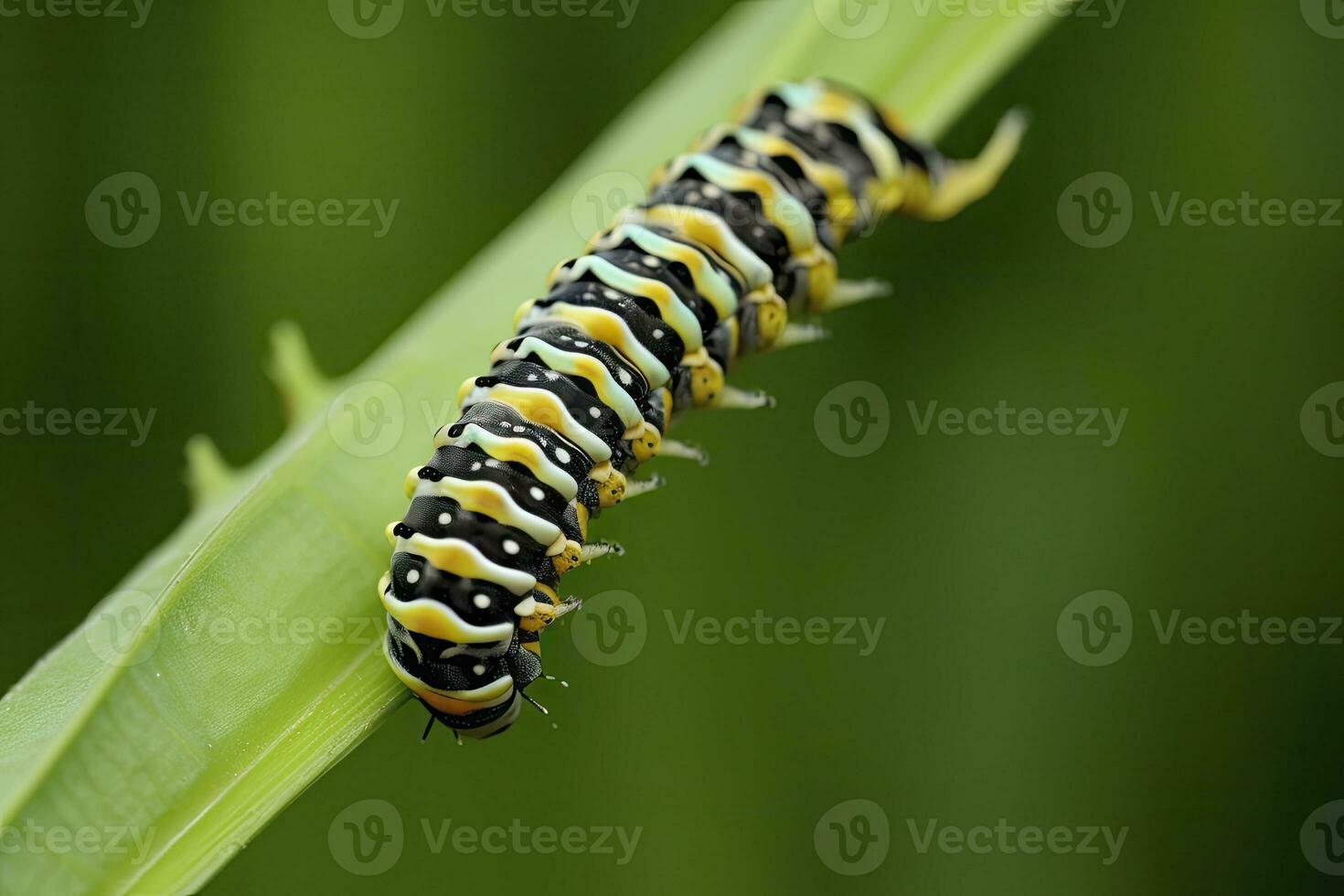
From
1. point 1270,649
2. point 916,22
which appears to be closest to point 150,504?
point 916,22

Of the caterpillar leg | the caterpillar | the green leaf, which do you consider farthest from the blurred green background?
the green leaf

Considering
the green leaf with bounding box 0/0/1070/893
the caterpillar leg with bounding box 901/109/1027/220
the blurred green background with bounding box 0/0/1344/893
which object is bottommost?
the green leaf with bounding box 0/0/1070/893

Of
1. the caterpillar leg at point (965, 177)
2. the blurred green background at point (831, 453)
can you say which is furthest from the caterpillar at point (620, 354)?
the blurred green background at point (831, 453)

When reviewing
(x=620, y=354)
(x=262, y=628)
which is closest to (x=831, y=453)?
(x=620, y=354)

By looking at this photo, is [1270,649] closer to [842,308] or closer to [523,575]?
[842,308]

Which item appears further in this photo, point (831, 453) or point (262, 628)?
point (831, 453)

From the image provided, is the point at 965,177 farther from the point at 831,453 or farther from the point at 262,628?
the point at 262,628

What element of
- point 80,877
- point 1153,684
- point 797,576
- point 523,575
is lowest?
point 80,877

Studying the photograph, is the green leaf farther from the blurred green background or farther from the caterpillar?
the blurred green background
